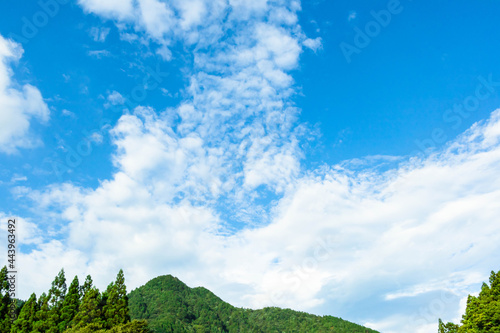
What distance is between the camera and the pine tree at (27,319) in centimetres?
4012

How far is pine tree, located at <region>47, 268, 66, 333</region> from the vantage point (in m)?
40.5

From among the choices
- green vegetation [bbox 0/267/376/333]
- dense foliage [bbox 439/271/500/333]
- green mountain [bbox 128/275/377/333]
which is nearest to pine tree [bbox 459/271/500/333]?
dense foliage [bbox 439/271/500/333]

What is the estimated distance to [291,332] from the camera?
527 ft

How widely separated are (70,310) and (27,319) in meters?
4.51

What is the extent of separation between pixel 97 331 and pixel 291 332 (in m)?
142

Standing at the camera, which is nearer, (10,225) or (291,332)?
(10,225)

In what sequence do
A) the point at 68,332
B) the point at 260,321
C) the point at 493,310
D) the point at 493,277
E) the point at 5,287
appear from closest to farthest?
the point at 68,332 → the point at 493,310 → the point at 5,287 → the point at 493,277 → the point at 260,321

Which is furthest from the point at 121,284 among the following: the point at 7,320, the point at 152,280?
the point at 152,280

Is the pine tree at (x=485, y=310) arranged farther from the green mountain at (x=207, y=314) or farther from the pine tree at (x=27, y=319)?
the green mountain at (x=207, y=314)

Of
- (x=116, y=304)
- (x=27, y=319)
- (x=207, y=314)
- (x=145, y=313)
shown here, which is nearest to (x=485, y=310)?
(x=116, y=304)

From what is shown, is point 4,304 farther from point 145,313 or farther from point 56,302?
point 145,313

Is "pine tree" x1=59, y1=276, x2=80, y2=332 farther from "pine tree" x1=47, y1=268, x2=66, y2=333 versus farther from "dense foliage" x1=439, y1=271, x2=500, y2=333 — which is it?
"dense foliage" x1=439, y1=271, x2=500, y2=333

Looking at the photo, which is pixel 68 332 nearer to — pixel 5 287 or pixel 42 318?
pixel 42 318

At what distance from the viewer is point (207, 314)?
15512 cm
